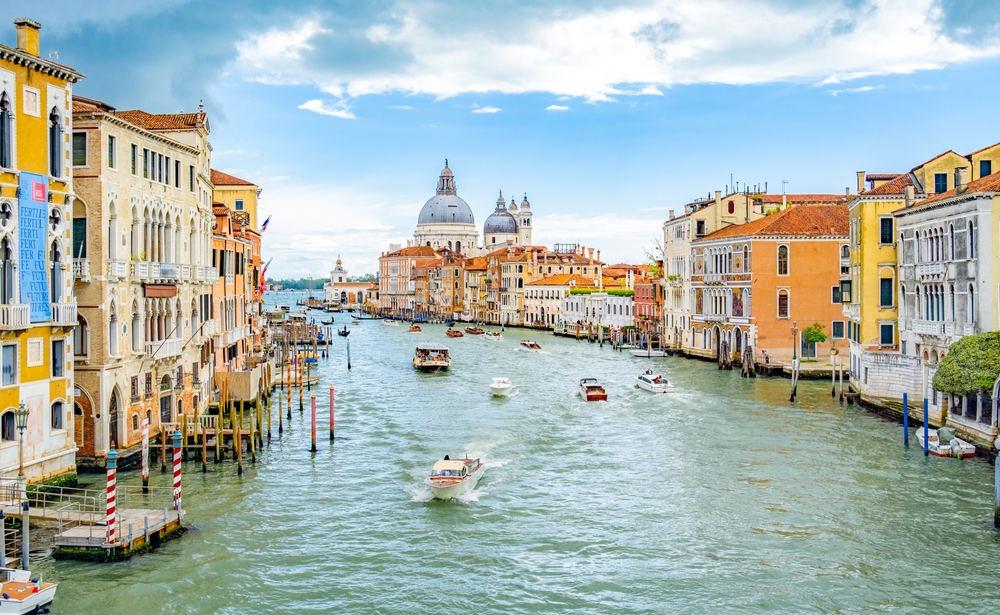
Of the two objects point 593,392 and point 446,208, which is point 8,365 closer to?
point 593,392

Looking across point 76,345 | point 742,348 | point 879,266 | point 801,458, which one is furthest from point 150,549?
point 742,348

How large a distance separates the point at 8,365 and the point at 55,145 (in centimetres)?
344

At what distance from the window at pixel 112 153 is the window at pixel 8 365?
433cm

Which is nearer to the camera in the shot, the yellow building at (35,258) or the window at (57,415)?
the yellow building at (35,258)

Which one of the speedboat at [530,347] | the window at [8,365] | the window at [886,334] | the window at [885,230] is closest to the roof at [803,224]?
the window at [885,230]

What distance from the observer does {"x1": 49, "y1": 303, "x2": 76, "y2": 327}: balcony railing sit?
560 inches

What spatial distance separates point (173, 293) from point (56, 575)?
864 cm

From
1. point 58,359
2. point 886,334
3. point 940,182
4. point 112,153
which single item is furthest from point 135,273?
point 940,182

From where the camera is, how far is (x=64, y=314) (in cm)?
1441

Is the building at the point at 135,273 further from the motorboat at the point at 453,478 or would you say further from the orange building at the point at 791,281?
the orange building at the point at 791,281

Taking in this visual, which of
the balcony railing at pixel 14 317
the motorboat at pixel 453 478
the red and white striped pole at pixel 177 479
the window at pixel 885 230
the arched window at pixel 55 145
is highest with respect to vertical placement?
the arched window at pixel 55 145

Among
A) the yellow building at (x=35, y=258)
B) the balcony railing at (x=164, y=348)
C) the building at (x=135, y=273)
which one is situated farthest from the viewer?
the balcony railing at (x=164, y=348)

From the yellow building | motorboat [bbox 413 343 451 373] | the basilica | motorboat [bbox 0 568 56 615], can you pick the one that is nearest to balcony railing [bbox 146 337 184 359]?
the yellow building

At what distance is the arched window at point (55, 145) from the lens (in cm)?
1424
